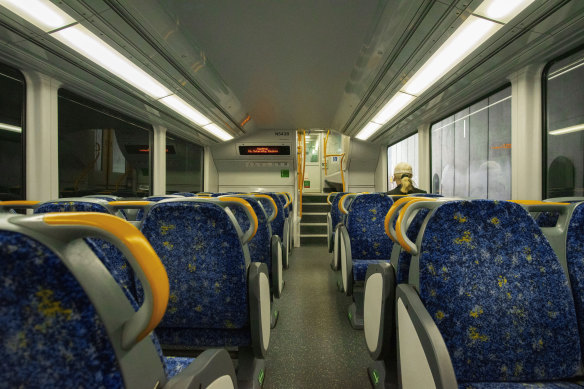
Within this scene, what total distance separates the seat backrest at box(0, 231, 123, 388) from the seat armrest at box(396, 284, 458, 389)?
848 millimetres

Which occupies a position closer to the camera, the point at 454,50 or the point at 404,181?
the point at 454,50

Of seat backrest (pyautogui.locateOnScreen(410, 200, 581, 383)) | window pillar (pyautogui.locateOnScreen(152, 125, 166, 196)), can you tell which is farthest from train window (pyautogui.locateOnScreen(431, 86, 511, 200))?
window pillar (pyautogui.locateOnScreen(152, 125, 166, 196))

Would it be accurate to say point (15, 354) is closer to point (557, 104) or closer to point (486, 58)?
point (486, 58)

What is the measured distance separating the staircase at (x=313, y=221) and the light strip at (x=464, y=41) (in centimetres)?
343

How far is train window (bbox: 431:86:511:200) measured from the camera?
151 inches

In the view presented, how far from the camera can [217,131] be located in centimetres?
602

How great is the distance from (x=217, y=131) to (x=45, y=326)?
6.01 m

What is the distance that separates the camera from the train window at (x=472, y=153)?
3824 mm

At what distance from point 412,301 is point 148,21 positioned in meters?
2.68

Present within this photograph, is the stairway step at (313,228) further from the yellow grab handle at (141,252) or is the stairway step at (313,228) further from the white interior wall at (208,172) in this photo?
the yellow grab handle at (141,252)

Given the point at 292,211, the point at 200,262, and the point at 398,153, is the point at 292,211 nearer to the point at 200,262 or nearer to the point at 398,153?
the point at 398,153

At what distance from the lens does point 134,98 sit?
3477 millimetres

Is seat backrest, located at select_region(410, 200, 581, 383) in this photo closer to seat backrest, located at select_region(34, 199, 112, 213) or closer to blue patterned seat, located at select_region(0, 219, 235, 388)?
blue patterned seat, located at select_region(0, 219, 235, 388)

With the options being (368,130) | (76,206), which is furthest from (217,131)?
(76,206)
